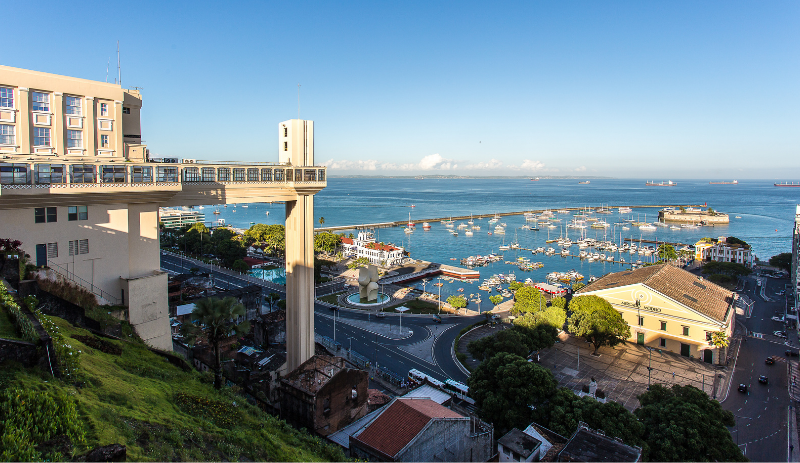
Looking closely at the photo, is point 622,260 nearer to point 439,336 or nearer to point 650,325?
point 650,325

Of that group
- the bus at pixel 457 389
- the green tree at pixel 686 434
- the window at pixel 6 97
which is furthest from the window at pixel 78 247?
the green tree at pixel 686 434

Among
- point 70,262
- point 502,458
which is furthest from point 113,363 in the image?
point 502,458

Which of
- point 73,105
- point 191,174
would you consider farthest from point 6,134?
point 191,174

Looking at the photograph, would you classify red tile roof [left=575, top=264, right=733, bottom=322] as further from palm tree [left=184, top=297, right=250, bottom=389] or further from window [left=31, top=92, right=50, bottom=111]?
window [left=31, top=92, right=50, bottom=111]

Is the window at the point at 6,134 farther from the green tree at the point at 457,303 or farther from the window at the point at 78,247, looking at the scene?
the green tree at the point at 457,303

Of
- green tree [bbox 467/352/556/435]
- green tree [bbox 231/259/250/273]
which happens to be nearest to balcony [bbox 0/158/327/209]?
green tree [bbox 467/352/556/435]

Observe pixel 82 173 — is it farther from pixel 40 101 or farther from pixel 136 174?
pixel 40 101

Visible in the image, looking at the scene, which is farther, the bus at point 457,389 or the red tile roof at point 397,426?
the bus at point 457,389
